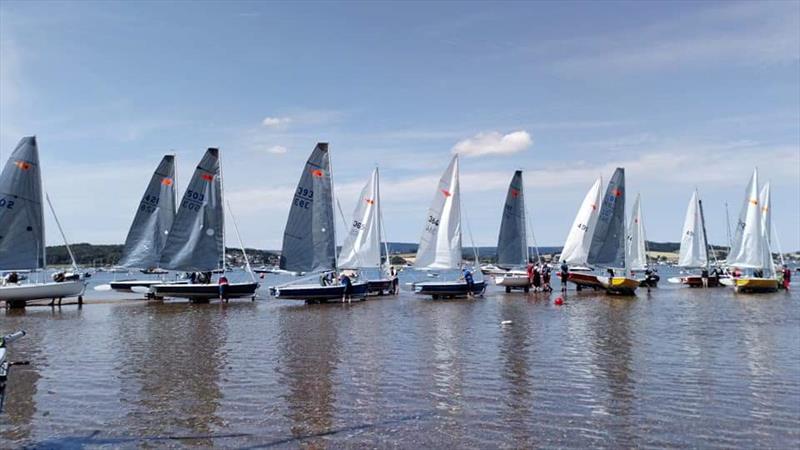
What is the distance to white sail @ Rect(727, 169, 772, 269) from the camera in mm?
48250

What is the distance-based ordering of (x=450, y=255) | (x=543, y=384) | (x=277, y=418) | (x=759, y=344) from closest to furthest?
(x=277, y=418), (x=543, y=384), (x=759, y=344), (x=450, y=255)

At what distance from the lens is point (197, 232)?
1610 inches

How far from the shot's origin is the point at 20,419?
11.2 m

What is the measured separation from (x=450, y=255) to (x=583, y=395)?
3141 cm

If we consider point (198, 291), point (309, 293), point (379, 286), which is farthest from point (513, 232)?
point (198, 291)

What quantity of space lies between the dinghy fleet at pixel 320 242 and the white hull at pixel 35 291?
0.05 m

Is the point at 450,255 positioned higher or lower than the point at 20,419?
higher

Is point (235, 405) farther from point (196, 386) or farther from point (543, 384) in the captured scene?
point (543, 384)

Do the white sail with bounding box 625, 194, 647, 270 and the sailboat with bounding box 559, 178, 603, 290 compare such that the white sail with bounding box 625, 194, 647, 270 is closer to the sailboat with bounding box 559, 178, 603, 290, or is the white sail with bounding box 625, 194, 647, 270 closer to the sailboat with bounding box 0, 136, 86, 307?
the sailboat with bounding box 559, 178, 603, 290

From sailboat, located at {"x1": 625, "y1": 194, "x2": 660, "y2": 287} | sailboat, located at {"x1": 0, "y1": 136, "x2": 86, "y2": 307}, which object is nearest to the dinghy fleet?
sailboat, located at {"x1": 0, "y1": 136, "x2": 86, "y2": 307}

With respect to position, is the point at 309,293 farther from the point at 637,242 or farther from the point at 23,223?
the point at 637,242

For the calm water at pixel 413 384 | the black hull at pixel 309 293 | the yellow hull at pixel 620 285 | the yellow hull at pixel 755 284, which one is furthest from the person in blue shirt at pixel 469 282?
the yellow hull at pixel 755 284

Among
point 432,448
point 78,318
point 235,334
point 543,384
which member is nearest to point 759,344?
point 543,384

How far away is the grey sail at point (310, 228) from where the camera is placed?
39.5 metres
